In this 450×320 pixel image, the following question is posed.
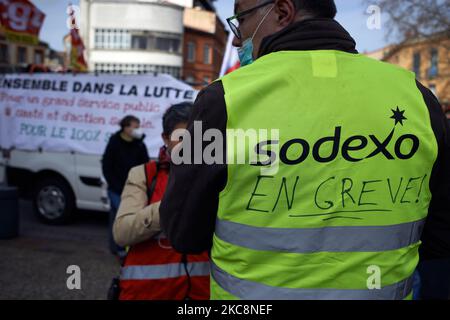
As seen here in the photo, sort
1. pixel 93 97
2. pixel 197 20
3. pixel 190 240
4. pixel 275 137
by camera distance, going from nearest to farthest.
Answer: pixel 275 137 < pixel 190 240 < pixel 93 97 < pixel 197 20

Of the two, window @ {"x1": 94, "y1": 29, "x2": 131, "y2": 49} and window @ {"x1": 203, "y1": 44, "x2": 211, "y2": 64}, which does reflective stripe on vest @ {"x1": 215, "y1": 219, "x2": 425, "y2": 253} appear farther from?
window @ {"x1": 203, "y1": 44, "x2": 211, "y2": 64}

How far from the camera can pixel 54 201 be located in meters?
7.70

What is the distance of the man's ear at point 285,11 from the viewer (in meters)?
1.48

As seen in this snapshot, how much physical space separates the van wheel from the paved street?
0.54 ft

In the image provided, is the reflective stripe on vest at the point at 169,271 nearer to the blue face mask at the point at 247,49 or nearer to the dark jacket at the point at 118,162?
the blue face mask at the point at 247,49

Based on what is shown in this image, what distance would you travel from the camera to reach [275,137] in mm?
1309

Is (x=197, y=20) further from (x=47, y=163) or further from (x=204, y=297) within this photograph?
(x=204, y=297)

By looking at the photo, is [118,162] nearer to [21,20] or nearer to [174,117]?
[174,117]

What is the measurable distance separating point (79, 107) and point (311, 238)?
6.81 m
